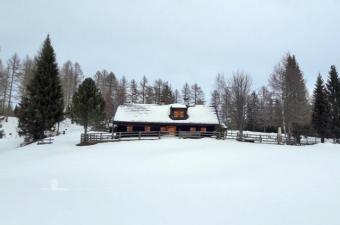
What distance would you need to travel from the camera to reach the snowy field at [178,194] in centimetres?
643

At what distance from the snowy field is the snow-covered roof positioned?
59.9ft

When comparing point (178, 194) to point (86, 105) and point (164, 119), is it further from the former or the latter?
point (164, 119)

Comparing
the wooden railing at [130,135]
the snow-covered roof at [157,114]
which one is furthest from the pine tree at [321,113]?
the wooden railing at [130,135]

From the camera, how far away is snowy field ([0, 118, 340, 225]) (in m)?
6.43

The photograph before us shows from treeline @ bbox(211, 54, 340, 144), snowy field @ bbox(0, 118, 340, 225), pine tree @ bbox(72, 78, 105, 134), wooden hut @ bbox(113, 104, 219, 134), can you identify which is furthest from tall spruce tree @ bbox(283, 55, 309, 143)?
pine tree @ bbox(72, 78, 105, 134)

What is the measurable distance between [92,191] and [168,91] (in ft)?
165

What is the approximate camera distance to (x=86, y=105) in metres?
27.7

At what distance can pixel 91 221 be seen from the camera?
245 inches

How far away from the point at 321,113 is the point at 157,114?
78.1 feet

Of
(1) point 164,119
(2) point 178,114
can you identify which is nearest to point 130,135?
(1) point 164,119

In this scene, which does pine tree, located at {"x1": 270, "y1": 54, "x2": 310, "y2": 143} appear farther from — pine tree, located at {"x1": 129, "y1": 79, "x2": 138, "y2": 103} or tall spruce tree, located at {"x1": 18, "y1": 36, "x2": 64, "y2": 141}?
pine tree, located at {"x1": 129, "y1": 79, "x2": 138, "y2": 103}

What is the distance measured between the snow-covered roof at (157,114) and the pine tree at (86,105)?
13.3 feet

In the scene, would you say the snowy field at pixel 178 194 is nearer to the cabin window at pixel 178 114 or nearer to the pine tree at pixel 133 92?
the cabin window at pixel 178 114

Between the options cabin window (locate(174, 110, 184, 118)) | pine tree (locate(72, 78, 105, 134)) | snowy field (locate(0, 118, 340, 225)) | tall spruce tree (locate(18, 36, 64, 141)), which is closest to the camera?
snowy field (locate(0, 118, 340, 225))
